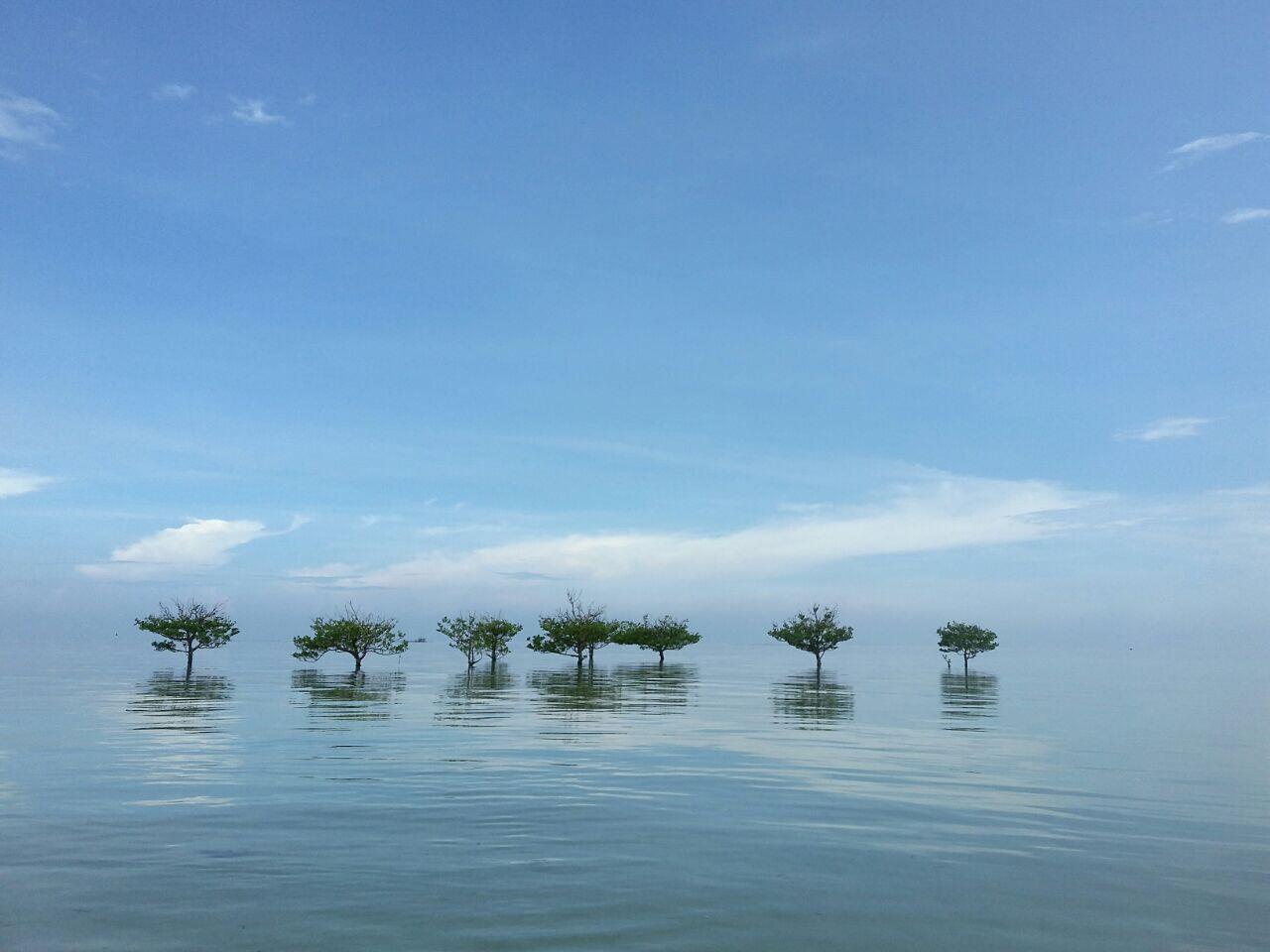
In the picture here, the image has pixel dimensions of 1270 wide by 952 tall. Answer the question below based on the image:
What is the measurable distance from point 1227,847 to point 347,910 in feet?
53.5

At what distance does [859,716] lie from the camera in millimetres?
41844

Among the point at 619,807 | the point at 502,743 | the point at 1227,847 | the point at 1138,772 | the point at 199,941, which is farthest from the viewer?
the point at 502,743

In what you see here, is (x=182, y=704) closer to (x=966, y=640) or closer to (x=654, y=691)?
(x=654, y=691)

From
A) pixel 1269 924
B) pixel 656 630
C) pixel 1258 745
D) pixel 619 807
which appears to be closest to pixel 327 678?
pixel 656 630

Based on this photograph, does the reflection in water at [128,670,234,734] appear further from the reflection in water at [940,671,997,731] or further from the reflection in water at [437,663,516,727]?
the reflection in water at [940,671,997,731]

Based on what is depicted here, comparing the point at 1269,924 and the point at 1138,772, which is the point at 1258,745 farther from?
the point at 1269,924

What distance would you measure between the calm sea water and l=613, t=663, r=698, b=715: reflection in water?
28.4ft

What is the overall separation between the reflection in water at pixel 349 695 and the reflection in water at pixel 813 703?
63.3 ft

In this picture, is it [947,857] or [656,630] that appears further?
[656,630]

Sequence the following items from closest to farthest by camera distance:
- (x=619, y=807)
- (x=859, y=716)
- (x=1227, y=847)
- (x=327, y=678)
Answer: (x=1227, y=847) → (x=619, y=807) → (x=859, y=716) → (x=327, y=678)

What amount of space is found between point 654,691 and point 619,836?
42.1 meters

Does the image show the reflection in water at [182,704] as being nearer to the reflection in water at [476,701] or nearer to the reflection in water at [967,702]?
the reflection in water at [476,701]

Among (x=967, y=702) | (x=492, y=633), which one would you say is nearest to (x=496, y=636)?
(x=492, y=633)

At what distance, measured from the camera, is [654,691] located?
189ft
